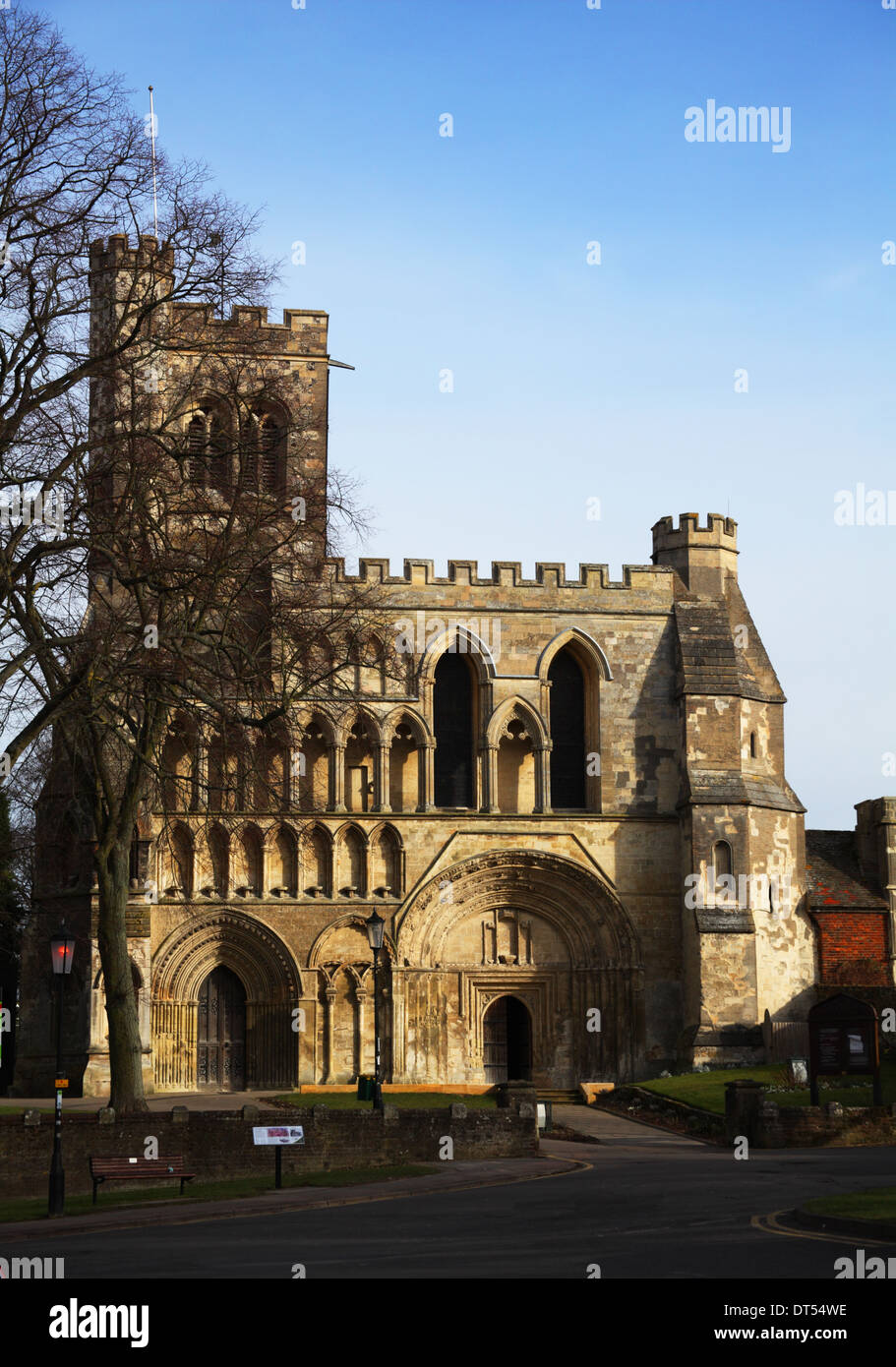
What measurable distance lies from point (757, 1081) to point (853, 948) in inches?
300

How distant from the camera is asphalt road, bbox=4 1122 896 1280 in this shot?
44.5ft

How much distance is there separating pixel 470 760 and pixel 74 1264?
24877 mm

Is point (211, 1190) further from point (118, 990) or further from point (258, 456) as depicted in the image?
point (258, 456)

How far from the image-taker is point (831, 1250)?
14.1m

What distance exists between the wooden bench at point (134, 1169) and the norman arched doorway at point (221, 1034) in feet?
47.6

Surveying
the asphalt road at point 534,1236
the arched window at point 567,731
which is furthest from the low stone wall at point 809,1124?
the arched window at point 567,731

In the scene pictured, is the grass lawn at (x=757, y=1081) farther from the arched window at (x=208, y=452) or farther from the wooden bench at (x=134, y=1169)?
the arched window at (x=208, y=452)

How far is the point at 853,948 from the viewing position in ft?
127

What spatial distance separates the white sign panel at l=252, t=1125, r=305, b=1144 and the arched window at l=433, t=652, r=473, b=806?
17369 millimetres

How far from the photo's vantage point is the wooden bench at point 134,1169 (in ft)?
70.9


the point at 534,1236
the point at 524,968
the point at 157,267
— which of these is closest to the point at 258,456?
the point at 157,267
